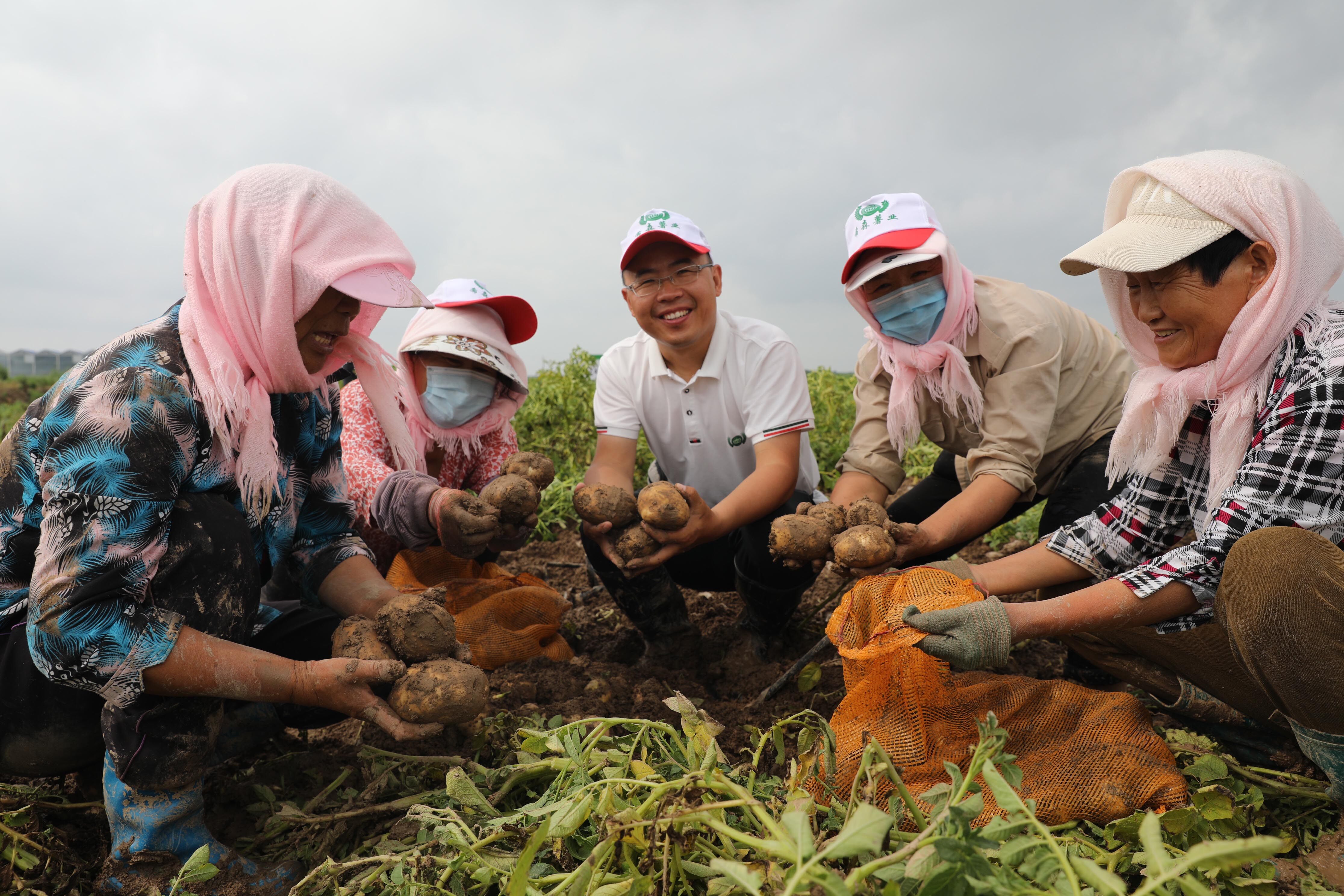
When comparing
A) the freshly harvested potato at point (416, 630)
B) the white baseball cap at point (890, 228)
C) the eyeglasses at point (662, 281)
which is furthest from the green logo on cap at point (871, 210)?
the freshly harvested potato at point (416, 630)

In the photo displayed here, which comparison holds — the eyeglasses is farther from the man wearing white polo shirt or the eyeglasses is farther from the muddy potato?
the muddy potato

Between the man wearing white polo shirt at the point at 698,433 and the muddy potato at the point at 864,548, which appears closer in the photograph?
the muddy potato at the point at 864,548

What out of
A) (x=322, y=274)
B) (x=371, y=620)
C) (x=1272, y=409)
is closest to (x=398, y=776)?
(x=371, y=620)

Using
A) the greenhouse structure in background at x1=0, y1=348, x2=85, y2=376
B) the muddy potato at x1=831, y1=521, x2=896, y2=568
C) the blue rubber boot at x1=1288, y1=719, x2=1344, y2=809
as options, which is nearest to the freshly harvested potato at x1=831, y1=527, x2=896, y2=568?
the muddy potato at x1=831, y1=521, x2=896, y2=568

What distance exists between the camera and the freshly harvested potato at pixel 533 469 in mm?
2584

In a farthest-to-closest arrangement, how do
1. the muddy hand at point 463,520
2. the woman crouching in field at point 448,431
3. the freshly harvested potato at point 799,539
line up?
1. the woman crouching in field at point 448,431
2. the muddy hand at point 463,520
3. the freshly harvested potato at point 799,539

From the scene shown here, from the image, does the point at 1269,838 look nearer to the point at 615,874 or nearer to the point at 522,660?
the point at 615,874

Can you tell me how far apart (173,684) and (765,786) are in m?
1.16

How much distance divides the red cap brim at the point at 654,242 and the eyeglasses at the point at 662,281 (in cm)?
7

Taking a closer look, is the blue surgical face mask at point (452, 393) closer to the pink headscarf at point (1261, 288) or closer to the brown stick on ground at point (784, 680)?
the brown stick on ground at point (784, 680)

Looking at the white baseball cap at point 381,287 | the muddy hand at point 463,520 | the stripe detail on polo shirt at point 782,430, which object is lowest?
the muddy hand at point 463,520

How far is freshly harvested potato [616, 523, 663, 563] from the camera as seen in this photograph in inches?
99.6

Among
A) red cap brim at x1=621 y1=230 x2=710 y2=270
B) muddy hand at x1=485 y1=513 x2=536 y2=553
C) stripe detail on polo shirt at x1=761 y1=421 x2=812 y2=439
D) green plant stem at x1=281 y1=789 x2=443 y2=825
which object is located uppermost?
red cap brim at x1=621 y1=230 x2=710 y2=270

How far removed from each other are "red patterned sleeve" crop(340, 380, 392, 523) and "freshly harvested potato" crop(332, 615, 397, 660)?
82 cm
